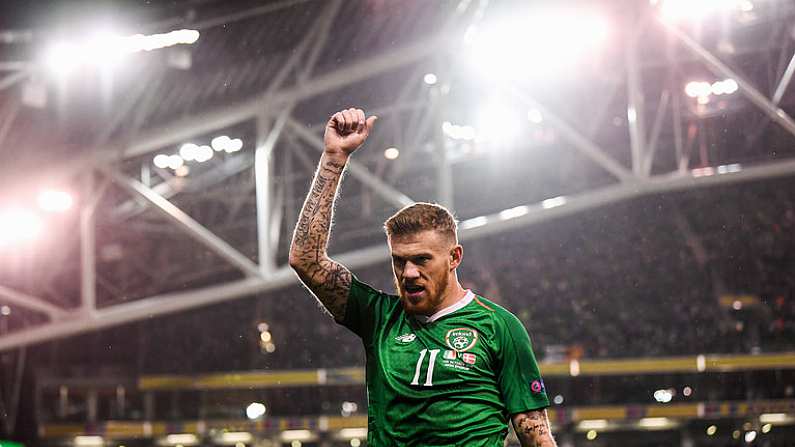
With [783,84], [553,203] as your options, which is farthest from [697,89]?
[553,203]

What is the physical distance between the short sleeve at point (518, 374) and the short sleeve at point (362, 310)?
37 cm

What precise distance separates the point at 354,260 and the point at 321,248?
565 cm

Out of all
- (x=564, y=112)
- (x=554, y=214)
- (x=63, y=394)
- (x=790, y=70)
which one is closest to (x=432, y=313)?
(x=790, y=70)

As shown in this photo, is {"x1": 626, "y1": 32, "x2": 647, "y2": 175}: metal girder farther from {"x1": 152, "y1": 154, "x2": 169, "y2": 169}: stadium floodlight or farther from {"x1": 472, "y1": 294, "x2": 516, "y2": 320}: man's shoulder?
{"x1": 472, "y1": 294, "x2": 516, "y2": 320}: man's shoulder

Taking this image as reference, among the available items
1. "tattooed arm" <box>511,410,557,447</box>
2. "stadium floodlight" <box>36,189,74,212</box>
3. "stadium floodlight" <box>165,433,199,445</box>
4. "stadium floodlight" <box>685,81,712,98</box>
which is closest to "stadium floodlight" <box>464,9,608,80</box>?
"stadium floodlight" <box>685,81,712,98</box>

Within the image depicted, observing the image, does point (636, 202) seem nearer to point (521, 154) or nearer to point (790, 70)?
point (521, 154)

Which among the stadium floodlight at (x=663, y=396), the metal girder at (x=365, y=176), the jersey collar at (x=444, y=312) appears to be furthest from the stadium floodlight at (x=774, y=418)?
the jersey collar at (x=444, y=312)

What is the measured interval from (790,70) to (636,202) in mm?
1776

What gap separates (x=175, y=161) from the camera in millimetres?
8898

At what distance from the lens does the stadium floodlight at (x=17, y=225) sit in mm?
8984

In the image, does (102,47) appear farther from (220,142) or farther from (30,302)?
(30,302)

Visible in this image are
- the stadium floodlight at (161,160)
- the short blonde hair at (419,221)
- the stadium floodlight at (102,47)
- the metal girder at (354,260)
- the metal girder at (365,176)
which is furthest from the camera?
the stadium floodlight at (161,160)

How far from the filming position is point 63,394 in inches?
404

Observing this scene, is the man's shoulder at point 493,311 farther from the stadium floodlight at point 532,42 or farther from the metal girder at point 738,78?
the stadium floodlight at point 532,42
